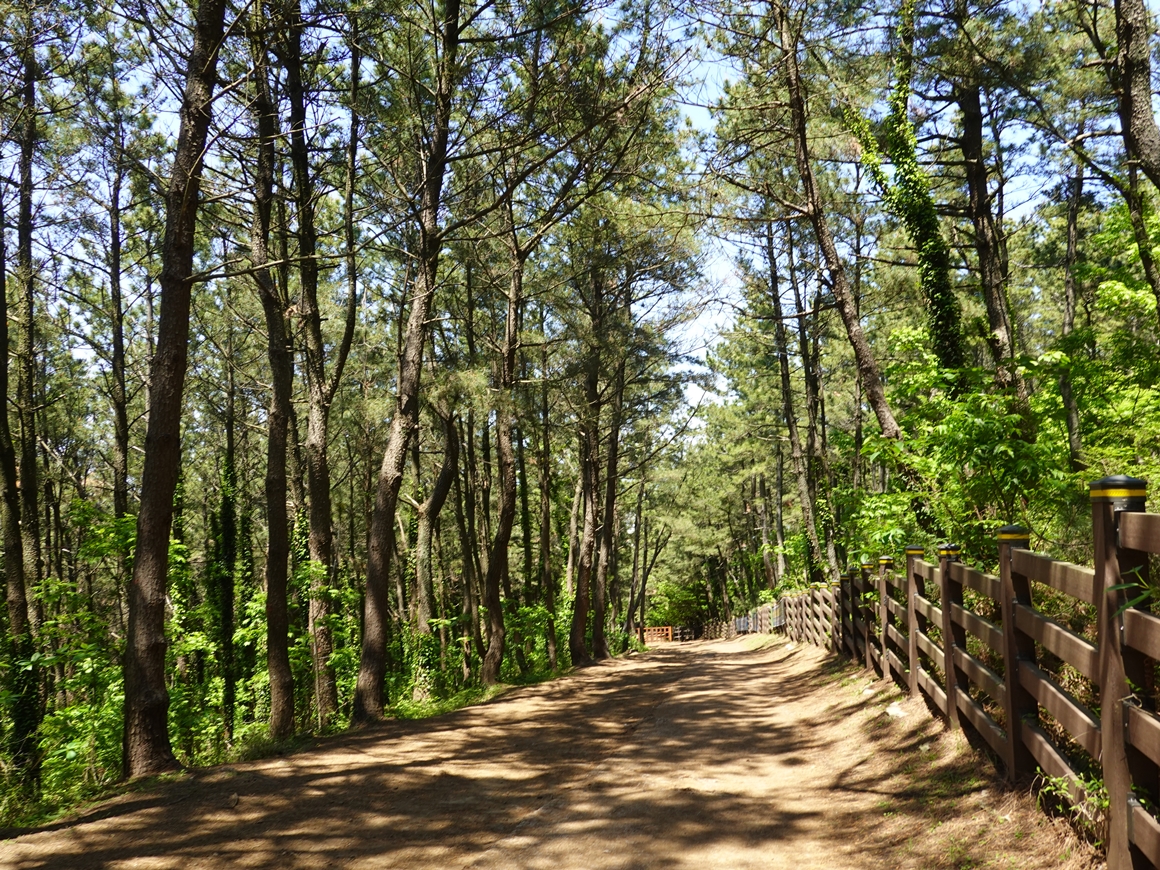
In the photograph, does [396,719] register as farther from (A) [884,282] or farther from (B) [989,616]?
(A) [884,282]

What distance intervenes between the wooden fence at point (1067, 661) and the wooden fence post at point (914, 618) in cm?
1

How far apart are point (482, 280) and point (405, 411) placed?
718 cm

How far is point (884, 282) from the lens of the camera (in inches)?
779

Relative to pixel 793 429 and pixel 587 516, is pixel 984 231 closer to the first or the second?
pixel 793 429

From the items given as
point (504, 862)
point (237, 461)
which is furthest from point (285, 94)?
point (237, 461)

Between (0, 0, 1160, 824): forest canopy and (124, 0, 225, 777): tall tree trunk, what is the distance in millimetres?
27

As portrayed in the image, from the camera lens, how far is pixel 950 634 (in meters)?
5.28

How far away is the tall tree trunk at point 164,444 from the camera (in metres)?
6.57

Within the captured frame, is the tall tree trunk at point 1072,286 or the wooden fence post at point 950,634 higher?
the tall tree trunk at point 1072,286

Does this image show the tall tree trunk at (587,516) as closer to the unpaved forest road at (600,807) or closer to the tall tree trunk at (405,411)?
the tall tree trunk at (405,411)

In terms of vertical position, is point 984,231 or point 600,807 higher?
point 984,231

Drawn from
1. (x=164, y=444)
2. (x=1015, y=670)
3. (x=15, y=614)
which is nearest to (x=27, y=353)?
(x=15, y=614)

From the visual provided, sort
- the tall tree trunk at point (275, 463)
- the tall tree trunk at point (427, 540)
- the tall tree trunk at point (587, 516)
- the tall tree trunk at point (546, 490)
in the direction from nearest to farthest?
1. the tall tree trunk at point (275, 463)
2. the tall tree trunk at point (427, 540)
3. the tall tree trunk at point (546, 490)
4. the tall tree trunk at point (587, 516)

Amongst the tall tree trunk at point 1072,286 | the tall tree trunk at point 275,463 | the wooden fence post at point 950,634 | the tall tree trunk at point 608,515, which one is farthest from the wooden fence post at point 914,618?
the tall tree trunk at point 608,515
